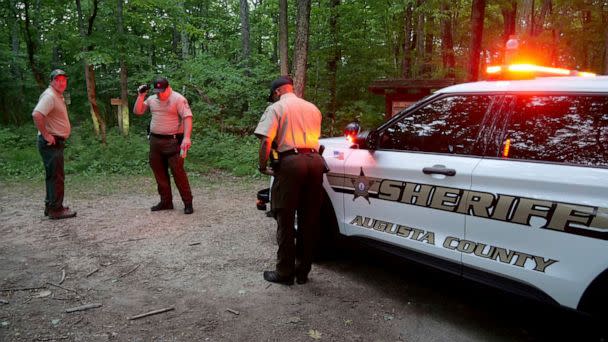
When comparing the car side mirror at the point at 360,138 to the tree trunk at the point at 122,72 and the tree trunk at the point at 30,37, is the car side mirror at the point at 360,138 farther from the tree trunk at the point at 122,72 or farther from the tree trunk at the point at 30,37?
the tree trunk at the point at 30,37

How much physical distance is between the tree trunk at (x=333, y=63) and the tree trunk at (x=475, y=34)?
541 centimetres

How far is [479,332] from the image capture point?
300 centimetres

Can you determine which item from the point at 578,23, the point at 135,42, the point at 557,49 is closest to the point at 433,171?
the point at 135,42

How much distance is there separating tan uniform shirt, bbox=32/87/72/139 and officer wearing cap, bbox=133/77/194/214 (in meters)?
0.93

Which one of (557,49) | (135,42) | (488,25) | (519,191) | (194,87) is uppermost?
(488,25)

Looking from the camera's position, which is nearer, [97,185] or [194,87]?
[97,185]

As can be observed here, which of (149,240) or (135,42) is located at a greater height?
(135,42)

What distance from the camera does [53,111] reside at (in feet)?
17.9

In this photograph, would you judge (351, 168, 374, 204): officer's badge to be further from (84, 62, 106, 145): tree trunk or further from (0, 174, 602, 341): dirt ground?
(84, 62, 106, 145): tree trunk

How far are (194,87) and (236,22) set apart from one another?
974 centimetres

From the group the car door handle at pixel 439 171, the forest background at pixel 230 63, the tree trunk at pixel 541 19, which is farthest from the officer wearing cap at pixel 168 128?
the tree trunk at pixel 541 19

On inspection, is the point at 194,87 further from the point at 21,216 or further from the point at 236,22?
the point at 236,22

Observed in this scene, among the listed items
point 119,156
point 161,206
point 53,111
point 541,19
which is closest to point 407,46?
point 541,19

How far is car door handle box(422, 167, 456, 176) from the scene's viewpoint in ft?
9.53
